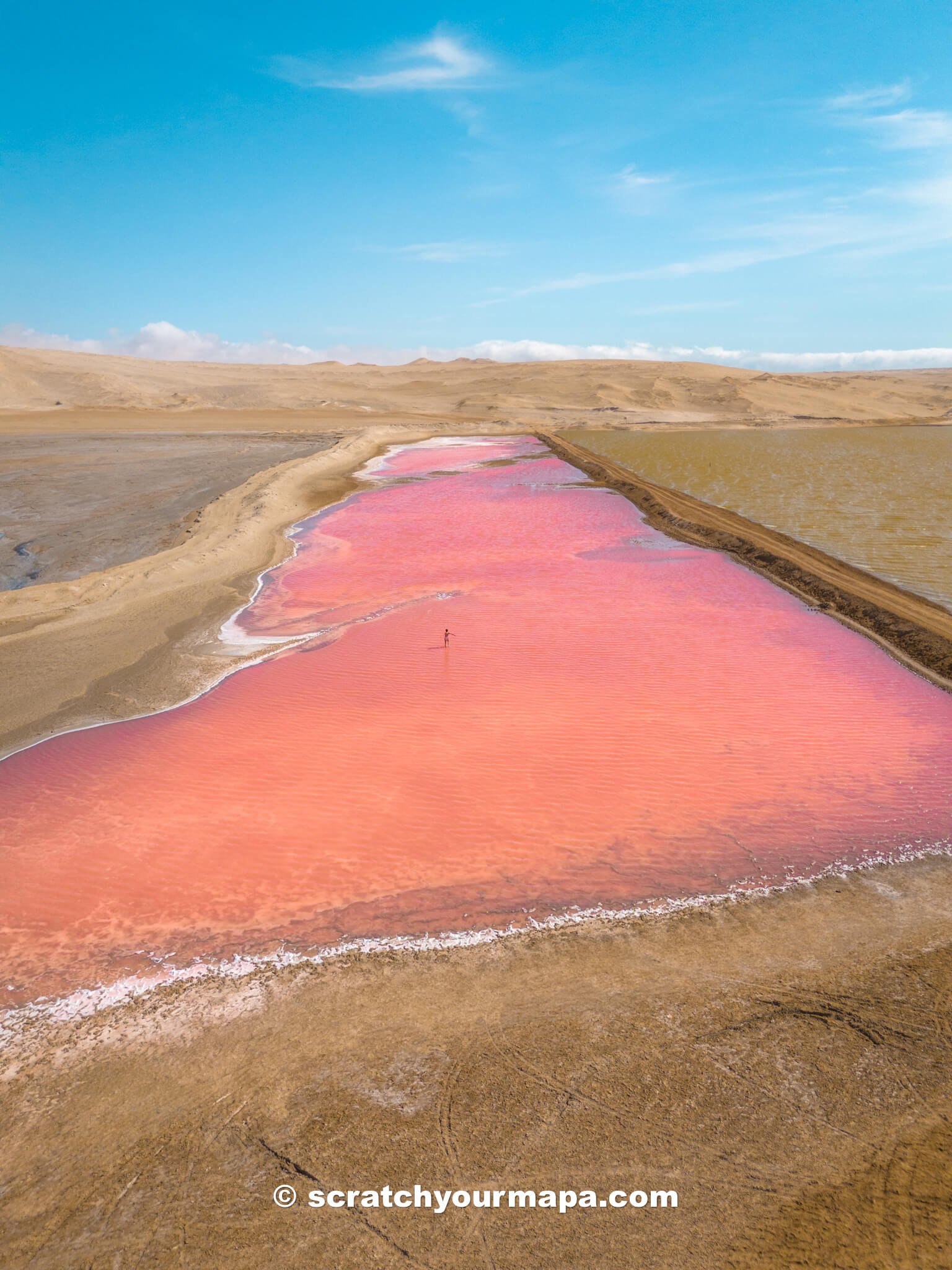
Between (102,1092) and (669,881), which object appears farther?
(669,881)

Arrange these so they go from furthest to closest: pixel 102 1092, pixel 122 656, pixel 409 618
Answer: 1. pixel 409 618
2. pixel 122 656
3. pixel 102 1092

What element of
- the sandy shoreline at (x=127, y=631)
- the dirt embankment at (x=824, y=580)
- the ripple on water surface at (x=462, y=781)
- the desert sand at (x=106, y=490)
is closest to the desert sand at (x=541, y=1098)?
the ripple on water surface at (x=462, y=781)

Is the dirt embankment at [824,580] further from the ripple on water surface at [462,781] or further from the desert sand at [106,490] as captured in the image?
the desert sand at [106,490]

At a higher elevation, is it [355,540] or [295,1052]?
[355,540]

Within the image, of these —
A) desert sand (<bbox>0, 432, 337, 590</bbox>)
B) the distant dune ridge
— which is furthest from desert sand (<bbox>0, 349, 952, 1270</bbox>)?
the distant dune ridge

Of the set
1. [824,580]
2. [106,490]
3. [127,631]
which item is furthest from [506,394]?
[127,631]

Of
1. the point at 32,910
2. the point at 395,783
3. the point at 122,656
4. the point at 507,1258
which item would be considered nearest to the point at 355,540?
the point at 122,656

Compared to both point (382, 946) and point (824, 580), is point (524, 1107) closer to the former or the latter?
point (382, 946)

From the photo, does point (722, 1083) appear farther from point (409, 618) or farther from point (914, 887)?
point (409, 618)
